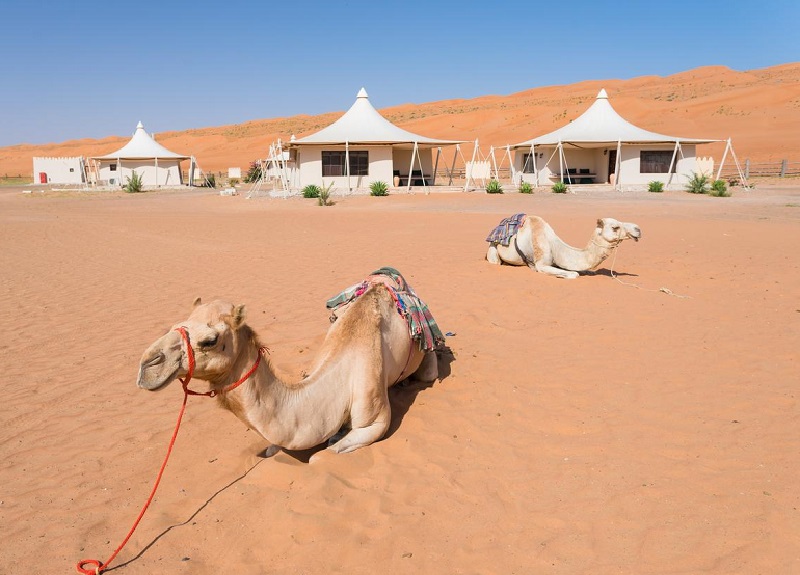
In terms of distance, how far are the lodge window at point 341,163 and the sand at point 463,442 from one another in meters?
23.0

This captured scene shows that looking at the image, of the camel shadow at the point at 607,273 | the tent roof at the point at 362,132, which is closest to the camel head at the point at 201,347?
the camel shadow at the point at 607,273

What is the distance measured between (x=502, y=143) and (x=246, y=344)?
6497cm

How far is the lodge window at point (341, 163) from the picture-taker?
32312 mm

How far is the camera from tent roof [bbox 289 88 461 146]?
1219 inches

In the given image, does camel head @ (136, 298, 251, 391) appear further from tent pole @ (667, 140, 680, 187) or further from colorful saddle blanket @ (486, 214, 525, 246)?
tent pole @ (667, 140, 680, 187)

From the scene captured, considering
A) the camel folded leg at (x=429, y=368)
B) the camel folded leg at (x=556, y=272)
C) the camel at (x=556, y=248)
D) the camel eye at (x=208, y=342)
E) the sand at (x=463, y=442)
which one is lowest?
the sand at (x=463, y=442)

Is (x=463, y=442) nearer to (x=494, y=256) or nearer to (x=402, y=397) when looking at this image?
(x=402, y=397)

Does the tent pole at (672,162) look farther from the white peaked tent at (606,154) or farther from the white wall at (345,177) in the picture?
the white wall at (345,177)

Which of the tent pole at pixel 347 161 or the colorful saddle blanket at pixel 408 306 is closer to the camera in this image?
the colorful saddle blanket at pixel 408 306

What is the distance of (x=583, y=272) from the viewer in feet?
32.2

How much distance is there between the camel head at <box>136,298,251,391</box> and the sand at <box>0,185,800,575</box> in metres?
0.94

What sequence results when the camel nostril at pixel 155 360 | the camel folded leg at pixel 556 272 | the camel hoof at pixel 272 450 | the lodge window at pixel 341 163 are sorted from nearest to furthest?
the camel nostril at pixel 155 360, the camel hoof at pixel 272 450, the camel folded leg at pixel 556 272, the lodge window at pixel 341 163

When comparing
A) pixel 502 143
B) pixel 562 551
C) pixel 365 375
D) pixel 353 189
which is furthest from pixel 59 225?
pixel 502 143

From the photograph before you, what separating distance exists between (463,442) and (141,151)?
44.9 meters
